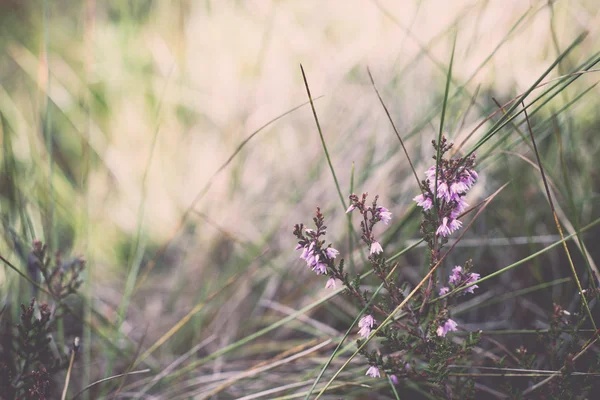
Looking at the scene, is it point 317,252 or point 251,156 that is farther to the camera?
point 251,156

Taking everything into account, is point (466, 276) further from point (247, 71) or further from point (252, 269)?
point (247, 71)

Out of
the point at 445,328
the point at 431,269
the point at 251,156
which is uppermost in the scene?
the point at 251,156

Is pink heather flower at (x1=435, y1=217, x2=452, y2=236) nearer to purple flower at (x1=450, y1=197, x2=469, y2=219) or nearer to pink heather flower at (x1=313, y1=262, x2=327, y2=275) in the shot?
purple flower at (x1=450, y1=197, x2=469, y2=219)

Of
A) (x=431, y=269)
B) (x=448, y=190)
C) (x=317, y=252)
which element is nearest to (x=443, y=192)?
(x=448, y=190)

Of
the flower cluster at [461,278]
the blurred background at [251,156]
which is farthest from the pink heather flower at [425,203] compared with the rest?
the blurred background at [251,156]

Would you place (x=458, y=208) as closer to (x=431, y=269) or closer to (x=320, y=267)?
(x=431, y=269)

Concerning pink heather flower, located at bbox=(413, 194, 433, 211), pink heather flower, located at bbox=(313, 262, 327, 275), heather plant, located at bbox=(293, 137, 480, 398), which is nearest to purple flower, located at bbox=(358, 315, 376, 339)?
heather plant, located at bbox=(293, 137, 480, 398)

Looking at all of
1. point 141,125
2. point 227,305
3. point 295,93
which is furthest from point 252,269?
point 141,125
